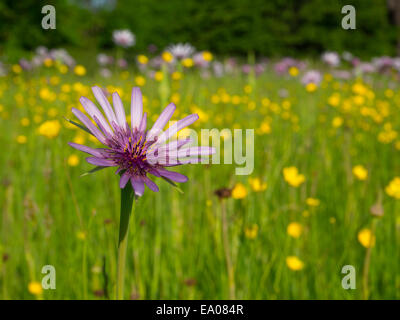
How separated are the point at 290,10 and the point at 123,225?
11960 millimetres

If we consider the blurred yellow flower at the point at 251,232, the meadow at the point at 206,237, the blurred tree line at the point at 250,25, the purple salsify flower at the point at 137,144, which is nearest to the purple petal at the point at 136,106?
the purple salsify flower at the point at 137,144

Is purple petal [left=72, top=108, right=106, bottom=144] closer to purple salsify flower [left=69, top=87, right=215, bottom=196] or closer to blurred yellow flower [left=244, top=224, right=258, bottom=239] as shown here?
purple salsify flower [left=69, top=87, right=215, bottom=196]

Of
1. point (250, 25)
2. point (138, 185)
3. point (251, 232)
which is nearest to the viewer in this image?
point (138, 185)

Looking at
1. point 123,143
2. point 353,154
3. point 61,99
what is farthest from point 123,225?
point 61,99

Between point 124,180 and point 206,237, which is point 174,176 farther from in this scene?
point 206,237

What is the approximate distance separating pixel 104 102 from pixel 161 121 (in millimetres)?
62

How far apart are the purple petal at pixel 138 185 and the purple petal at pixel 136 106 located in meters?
0.09

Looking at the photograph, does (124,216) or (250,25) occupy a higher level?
(250,25)

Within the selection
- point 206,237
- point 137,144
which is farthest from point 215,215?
point 137,144

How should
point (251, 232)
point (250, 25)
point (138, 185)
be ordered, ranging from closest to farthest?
point (138, 185)
point (251, 232)
point (250, 25)

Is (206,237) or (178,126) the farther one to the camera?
(206,237)

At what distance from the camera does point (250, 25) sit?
11.4 m

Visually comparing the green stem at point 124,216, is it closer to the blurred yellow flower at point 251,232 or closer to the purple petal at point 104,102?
the purple petal at point 104,102
